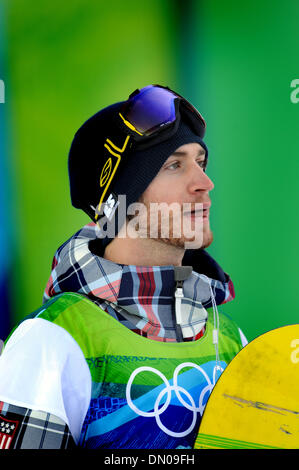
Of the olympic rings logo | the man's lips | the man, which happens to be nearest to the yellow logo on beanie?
the man

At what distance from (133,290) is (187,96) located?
1.52 m

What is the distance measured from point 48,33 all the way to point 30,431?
1906mm

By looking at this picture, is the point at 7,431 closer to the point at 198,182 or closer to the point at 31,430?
the point at 31,430

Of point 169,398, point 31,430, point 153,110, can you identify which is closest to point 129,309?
point 169,398

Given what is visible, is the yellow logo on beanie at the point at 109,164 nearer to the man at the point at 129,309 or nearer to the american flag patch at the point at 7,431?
the man at the point at 129,309

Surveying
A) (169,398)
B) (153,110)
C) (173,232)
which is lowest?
(169,398)

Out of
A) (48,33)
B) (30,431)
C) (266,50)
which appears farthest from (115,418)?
(266,50)

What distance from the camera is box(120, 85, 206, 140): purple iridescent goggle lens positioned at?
4.89ft

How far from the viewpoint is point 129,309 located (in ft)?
4.50

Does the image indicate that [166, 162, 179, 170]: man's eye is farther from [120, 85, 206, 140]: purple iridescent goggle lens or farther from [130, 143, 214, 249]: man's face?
[120, 85, 206, 140]: purple iridescent goggle lens

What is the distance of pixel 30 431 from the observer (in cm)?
115

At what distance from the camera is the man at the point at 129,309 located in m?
1.21

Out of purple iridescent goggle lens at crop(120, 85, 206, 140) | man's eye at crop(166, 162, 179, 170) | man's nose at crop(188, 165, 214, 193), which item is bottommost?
man's nose at crop(188, 165, 214, 193)

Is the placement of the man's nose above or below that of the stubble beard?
above
